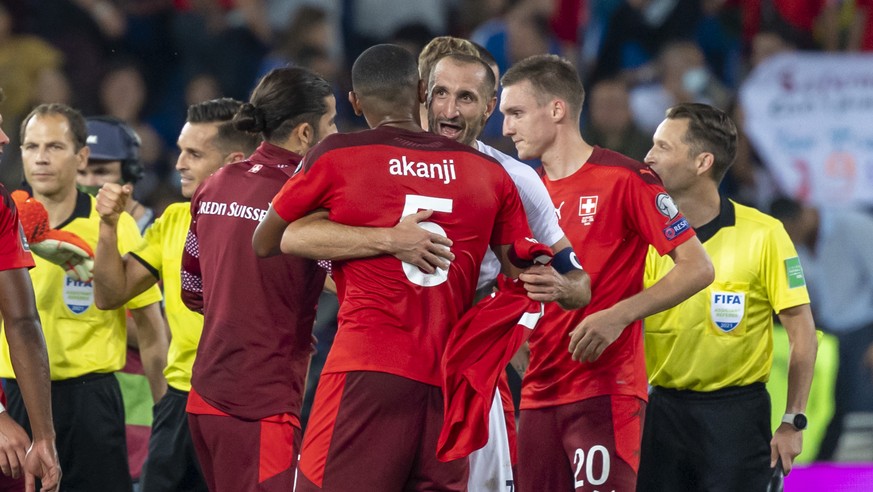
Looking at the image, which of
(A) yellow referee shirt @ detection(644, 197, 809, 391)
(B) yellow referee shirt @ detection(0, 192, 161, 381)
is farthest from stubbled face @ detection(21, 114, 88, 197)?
(A) yellow referee shirt @ detection(644, 197, 809, 391)

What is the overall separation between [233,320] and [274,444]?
1.47 feet

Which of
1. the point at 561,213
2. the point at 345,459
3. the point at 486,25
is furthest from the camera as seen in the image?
the point at 486,25

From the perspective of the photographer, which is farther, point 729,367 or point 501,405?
point 729,367

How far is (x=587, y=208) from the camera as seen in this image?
4984 mm

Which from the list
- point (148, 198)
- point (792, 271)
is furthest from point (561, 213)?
point (148, 198)

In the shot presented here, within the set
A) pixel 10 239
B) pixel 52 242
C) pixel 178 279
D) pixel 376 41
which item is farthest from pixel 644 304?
pixel 376 41

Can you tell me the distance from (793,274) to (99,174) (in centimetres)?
363

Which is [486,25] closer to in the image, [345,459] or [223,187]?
[223,187]

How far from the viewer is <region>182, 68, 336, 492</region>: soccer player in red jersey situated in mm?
4457

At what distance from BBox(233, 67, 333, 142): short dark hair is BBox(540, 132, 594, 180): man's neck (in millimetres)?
989

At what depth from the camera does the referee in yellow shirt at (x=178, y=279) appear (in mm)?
5426

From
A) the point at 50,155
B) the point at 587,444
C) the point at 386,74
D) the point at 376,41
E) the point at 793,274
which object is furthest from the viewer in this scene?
the point at 376,41

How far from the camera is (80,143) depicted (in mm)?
6098

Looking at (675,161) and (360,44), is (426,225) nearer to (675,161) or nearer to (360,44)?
(675,161)
